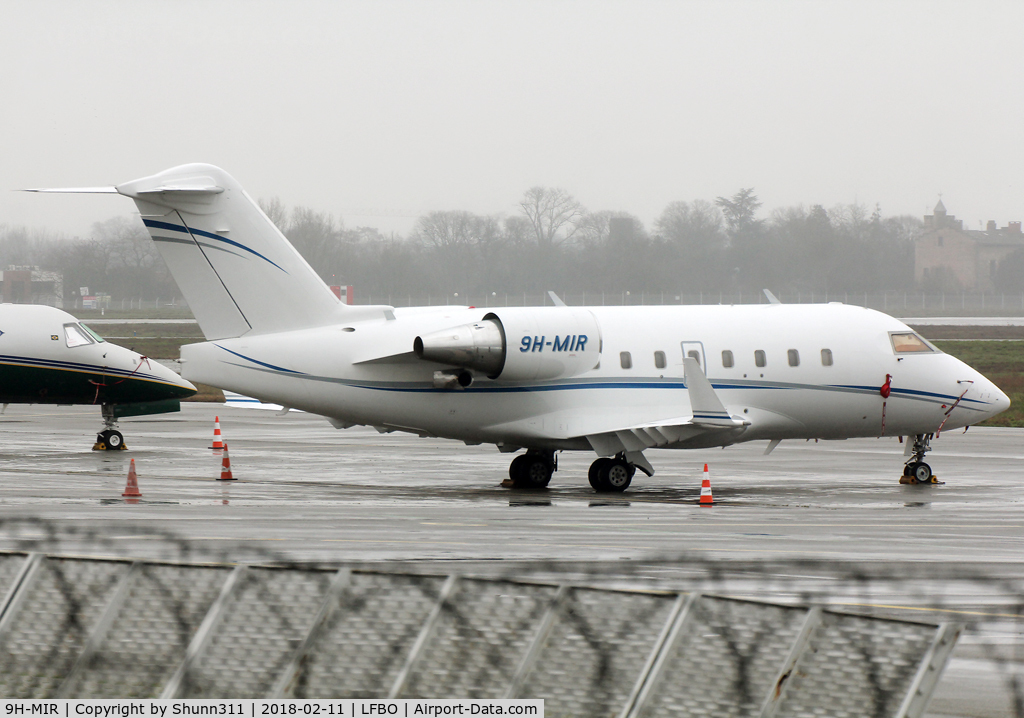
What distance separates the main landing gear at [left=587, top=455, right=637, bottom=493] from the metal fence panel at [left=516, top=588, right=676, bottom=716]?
1508 cm

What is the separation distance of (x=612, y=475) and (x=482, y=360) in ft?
9.96

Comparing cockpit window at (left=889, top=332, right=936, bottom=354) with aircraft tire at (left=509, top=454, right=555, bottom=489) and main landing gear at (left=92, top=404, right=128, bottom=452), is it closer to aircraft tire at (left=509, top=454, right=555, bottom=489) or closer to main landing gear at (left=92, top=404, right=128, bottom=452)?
aircraft tire at (left=509, top=454, right=555, bottom=489)

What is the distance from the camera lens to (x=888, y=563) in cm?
1383

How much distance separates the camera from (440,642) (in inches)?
266

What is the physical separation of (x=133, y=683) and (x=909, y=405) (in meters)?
19.0

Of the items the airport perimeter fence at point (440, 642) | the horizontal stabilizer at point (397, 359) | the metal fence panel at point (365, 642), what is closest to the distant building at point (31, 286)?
the horizontal stabilizer at point (397, 359)

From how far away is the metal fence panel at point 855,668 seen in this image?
6.12 meters

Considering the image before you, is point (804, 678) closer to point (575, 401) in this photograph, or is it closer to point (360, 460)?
point (575, 401)

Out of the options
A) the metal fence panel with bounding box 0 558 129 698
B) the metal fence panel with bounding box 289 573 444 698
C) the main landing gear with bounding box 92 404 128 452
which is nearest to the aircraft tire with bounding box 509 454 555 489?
the main landing gear with bounding box 92 404 128 452

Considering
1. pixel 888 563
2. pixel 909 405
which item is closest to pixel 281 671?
pixel 888 563

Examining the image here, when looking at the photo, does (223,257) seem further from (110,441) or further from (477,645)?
(477,645)

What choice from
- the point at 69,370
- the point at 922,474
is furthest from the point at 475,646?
the point at 69,370

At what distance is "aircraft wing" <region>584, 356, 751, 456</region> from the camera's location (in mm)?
21062

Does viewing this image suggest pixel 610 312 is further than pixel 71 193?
Yes
